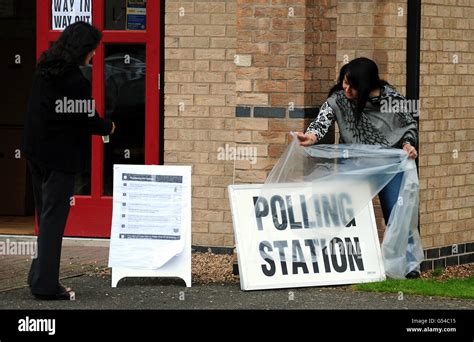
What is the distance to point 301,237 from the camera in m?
9.44

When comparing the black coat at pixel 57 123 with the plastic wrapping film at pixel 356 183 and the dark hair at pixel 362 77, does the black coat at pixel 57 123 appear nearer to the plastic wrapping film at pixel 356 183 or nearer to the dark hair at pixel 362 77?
the plastic wrapping film at pixel 356 183

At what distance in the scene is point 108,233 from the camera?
11594 mm

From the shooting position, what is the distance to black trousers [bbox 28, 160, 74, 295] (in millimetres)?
8820

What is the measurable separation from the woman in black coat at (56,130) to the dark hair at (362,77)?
2063 mm

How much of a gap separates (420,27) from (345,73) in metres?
1.26

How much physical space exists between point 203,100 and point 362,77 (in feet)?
6.61

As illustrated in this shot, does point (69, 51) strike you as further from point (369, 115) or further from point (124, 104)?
point (124, 104)

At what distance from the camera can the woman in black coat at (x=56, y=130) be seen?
8.77 meters

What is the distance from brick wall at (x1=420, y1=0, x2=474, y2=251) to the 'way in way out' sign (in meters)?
3.18

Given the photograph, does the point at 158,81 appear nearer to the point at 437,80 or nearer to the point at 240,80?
the point at 240,80

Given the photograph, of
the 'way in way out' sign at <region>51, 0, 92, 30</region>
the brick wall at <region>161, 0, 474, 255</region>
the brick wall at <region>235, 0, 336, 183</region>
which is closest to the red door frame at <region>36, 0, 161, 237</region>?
the 'way in way out' sign at <region>51, 0, 92, 30</region>

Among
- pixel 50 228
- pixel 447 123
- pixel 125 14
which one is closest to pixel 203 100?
pixel 125 14

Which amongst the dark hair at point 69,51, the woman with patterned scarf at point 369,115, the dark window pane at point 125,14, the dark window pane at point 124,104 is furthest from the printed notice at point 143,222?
the dark window pane at point 125,14

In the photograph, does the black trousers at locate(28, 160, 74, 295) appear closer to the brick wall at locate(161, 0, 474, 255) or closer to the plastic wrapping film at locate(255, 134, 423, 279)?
the plastic wrapping film at locate(255, 134, 423, 279)
